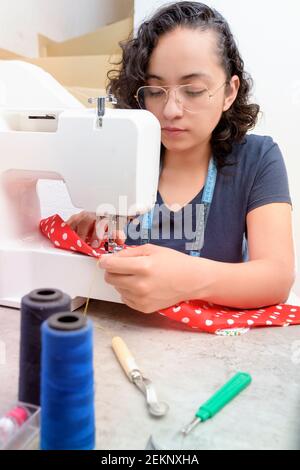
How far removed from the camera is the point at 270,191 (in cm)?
98

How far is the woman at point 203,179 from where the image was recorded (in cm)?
70

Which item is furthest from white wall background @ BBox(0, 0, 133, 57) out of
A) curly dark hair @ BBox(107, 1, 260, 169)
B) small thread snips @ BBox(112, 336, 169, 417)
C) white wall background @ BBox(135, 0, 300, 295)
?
small thread snips @ BBox(112, 336, 169, 417)

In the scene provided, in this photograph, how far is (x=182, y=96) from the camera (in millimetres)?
904

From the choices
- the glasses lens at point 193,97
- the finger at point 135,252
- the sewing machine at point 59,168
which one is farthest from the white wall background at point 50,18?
the finger at point 135,252

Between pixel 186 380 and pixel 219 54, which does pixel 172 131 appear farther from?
pixel 186 380

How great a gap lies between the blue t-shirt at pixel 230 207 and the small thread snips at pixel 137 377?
19.1 inches

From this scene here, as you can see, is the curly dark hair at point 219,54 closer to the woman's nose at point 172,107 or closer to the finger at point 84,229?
the woman's nose at point 172,107

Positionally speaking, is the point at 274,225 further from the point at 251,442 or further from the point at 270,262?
the point at 251,442

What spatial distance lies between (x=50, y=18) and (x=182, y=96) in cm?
101

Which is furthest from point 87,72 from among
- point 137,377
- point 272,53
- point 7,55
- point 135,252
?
point 137,377

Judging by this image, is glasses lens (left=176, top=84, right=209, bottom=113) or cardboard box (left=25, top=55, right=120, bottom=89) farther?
cardboard box (left=25, top=55, right=120, bottom=89)

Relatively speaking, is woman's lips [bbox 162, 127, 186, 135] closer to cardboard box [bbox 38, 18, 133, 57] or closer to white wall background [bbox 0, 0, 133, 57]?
white wall background [bbox 0, 0, 133, 57]

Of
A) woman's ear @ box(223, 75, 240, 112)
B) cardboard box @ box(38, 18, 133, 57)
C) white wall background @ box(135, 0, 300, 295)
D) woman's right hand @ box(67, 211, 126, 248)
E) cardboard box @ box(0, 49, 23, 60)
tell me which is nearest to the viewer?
woman's right hand @ box(67, 211, 126, 248)

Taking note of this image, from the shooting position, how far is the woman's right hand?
0.78 metres
